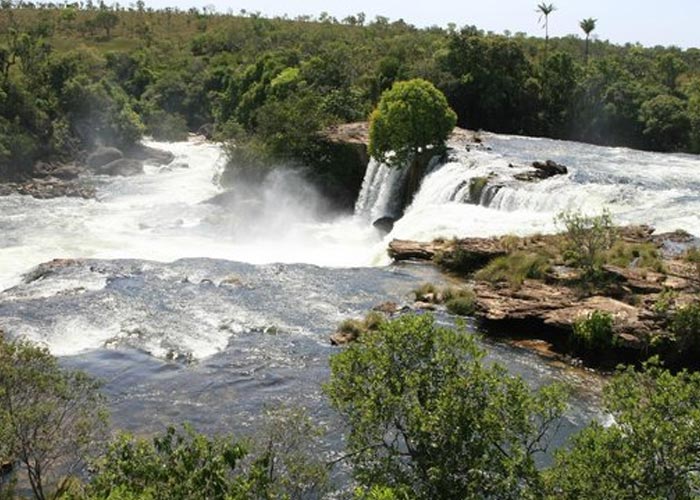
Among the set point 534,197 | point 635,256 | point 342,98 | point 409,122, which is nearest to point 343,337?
point 635,256

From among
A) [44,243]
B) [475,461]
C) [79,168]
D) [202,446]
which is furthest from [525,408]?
[79,168]

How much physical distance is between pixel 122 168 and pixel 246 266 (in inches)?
1771

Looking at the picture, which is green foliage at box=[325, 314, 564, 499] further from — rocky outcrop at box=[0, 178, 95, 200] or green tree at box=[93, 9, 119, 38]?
green tree at box=[93, 9, 119, 38]

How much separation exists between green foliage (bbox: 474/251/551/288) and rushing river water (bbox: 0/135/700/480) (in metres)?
3.59

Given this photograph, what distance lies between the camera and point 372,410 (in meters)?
13.9

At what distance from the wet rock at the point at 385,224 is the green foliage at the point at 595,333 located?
85.8 ft

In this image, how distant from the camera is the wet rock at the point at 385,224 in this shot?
5528cm

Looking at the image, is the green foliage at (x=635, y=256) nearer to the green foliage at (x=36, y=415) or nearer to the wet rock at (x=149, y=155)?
the green foliage at (x=36, y=415)

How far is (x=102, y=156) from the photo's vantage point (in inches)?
3339

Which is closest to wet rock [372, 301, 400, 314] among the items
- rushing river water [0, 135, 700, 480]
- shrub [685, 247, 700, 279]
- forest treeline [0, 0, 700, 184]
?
rushing river water [0, 135, 700, 480]

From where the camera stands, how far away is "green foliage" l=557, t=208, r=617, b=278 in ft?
114

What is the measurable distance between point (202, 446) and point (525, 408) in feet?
19.5

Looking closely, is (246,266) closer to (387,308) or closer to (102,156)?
(387,308)

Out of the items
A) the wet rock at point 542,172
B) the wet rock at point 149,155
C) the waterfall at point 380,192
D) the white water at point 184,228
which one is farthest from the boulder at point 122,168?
the wet rock at point 542,172
